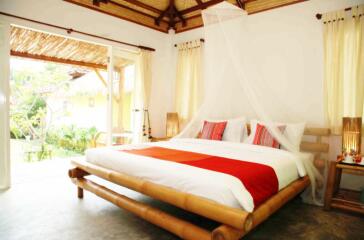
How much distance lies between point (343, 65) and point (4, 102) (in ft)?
14.3

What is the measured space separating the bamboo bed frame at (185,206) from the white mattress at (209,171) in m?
0.06

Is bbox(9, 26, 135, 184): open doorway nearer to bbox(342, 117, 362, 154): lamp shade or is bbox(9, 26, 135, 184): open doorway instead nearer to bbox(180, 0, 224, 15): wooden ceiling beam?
bbox(180, 0, 224, 15): wooden ceiling beam

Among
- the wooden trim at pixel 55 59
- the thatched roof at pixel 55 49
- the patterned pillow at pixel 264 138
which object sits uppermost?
the thatched roof at pixel 55 49

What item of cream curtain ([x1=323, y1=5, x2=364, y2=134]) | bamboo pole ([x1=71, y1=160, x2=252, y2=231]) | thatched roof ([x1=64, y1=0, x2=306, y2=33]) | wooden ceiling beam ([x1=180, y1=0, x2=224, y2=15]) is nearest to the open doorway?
thatched roof ([x1=64, y1=0, x2=306, y2=33])

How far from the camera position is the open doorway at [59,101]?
4.39m

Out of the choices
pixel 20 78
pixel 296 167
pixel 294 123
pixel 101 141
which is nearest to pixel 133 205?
pixel 296 167

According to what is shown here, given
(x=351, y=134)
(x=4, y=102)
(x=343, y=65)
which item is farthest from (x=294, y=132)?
(x=4, y=102)

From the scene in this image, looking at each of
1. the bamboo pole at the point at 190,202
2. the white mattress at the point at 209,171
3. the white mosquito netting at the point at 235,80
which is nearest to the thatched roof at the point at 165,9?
the white mosquito netting at the point at 235,80

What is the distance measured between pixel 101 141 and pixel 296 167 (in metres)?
4.96

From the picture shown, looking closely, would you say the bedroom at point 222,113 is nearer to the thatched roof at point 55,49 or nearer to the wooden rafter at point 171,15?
the wooden rafter at point 171,15

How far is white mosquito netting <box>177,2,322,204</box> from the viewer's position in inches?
124

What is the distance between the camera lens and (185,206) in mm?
1737

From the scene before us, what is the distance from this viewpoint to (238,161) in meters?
2.29

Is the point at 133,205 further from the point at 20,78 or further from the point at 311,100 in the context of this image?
the point at 20,78
